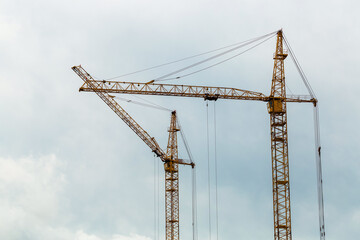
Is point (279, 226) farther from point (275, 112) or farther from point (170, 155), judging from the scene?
point (170, 155)

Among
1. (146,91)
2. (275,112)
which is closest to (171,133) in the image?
(146,91)

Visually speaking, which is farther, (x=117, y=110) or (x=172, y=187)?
(x=172, y=187)

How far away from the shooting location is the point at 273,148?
103m

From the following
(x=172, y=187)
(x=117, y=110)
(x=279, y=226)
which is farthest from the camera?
(x=172, y=187)

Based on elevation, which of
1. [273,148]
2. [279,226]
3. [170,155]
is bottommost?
[279,226]

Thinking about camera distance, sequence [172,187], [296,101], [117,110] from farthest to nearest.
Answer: [172,187]
[117,110]
[296,101]

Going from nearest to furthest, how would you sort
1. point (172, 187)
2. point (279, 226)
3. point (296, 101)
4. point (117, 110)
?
1. point (279, 226)
2. point (296, 101)
3. point (117, 110)
4. point (172, 187)

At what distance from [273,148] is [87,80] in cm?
3176

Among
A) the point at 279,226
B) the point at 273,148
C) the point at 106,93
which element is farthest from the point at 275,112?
the point at 106,93

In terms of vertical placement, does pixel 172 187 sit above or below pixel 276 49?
below

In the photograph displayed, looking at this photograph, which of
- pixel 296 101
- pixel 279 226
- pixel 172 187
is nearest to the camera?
pixel 279 226

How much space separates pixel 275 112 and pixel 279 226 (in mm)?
16709

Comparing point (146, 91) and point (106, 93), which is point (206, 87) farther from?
point (106, 93)

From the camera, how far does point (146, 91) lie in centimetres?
11131
